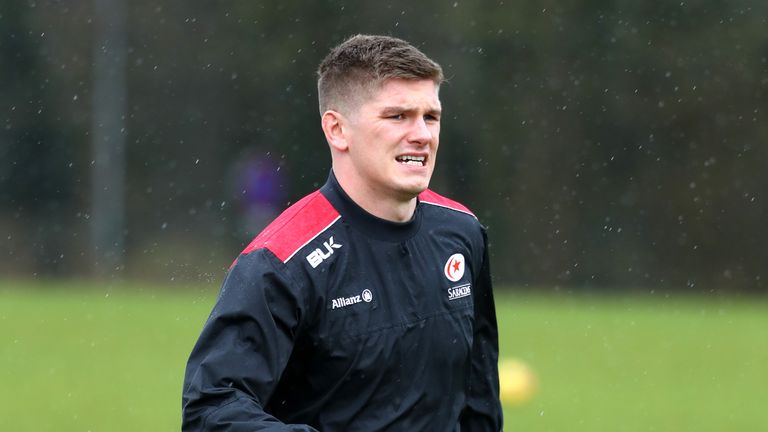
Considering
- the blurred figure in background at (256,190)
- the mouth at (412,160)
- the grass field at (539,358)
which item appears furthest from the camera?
the blurred figure in background at (256,190)

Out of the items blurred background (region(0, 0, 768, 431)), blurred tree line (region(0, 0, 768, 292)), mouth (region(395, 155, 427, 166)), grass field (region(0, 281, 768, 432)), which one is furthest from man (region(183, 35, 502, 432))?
blurred tree line (region(0, 0, 768, 292))

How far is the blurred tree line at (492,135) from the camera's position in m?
17.8

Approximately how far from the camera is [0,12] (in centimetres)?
1962

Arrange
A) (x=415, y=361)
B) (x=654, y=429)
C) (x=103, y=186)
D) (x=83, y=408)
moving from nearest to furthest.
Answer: (x=415, y=361)
(x=654, y=429)
(x=83, y=408)
(x=103, y=186)

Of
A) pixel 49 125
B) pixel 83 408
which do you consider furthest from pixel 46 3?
pixel 83 408

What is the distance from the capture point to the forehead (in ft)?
12.2

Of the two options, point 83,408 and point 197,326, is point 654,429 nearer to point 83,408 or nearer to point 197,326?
point 83,408

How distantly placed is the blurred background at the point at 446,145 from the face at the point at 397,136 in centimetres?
1139

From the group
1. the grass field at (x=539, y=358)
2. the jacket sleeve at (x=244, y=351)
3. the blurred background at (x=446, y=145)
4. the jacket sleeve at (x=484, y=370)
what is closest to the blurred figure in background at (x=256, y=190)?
the blurred background at (x=446, y=145)

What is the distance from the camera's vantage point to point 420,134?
366cm

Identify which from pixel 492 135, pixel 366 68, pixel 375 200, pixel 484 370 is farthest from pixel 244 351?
pixel 492 135

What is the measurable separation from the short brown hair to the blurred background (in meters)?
11.3

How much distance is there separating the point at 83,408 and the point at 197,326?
4.26 meters

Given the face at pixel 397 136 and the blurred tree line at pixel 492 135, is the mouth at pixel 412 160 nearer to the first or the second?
the face at pixel 397 136
